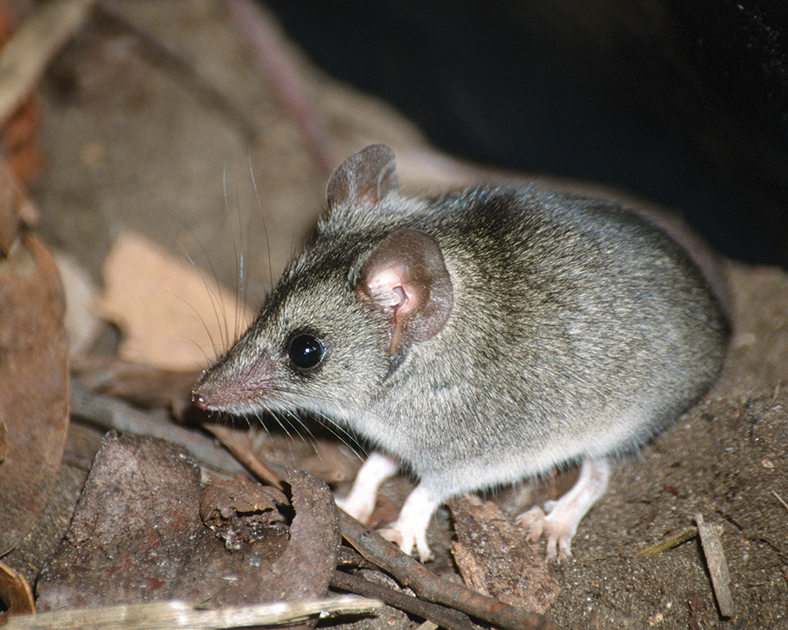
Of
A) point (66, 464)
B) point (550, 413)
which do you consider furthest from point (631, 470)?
point (66, 464)

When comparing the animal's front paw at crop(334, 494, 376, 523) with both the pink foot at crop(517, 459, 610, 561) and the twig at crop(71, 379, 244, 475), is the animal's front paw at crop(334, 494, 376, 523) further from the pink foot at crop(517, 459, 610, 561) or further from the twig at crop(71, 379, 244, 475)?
the pink foot at crop(517, 459, 610, 561)

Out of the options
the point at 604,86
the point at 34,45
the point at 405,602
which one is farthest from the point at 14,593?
the point at 604,86

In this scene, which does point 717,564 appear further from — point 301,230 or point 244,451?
point 301,230

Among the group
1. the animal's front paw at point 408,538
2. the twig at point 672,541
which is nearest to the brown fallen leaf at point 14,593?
the animal's front paw at point 408,538

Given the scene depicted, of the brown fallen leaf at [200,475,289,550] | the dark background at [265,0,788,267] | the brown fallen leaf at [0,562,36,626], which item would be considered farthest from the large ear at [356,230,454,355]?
the dark background at [265,0,788,267]

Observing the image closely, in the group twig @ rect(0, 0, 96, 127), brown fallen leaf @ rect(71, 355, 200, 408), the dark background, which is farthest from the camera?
twig @ rect(0, 0, 96, 127)

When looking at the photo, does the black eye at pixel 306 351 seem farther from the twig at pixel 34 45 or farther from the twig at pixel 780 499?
the twig at pixel 34 45
